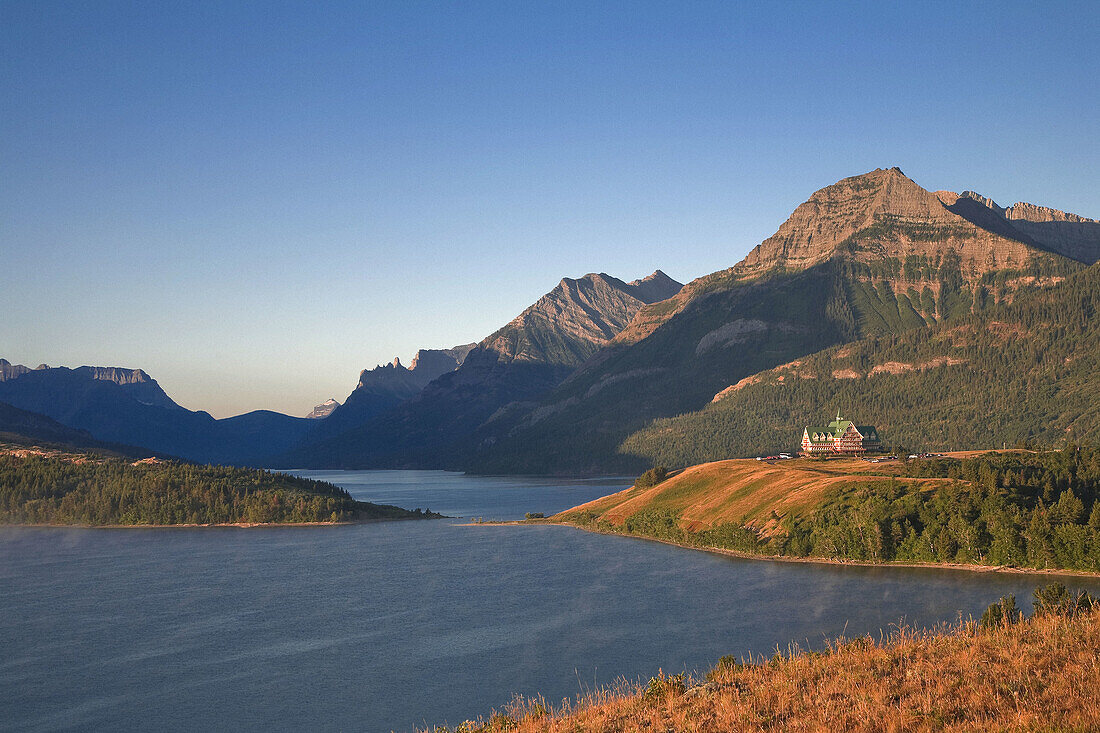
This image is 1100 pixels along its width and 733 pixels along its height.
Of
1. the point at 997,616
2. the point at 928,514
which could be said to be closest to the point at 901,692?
the point at 997,616

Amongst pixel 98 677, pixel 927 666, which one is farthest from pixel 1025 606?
pixel 98 677

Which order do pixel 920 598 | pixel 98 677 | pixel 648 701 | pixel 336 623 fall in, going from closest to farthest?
pixel 648 701, pixel 98 677, pixel 920 598, pixel 336 623

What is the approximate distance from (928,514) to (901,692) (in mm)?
111616

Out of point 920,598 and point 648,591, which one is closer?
point 920,598

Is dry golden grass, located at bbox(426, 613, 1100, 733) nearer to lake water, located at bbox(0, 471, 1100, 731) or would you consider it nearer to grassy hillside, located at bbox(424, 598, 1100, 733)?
grassy hillside, located at bbox(424, 598, 1100, 733)

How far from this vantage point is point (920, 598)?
106 meters

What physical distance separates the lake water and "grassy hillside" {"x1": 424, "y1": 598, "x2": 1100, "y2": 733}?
36.1 metres

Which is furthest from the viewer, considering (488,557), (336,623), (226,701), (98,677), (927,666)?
(488,557)

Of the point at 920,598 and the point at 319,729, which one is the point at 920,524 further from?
the point at 319,729

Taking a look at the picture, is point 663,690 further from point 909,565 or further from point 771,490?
point 771,490

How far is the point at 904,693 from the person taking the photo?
33812mm

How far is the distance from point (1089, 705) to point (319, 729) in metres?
60.1

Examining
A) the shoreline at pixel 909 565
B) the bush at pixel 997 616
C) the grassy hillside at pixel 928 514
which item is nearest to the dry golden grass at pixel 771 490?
the grassy hillside at pixel 928 514

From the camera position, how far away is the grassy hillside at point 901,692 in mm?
29750
